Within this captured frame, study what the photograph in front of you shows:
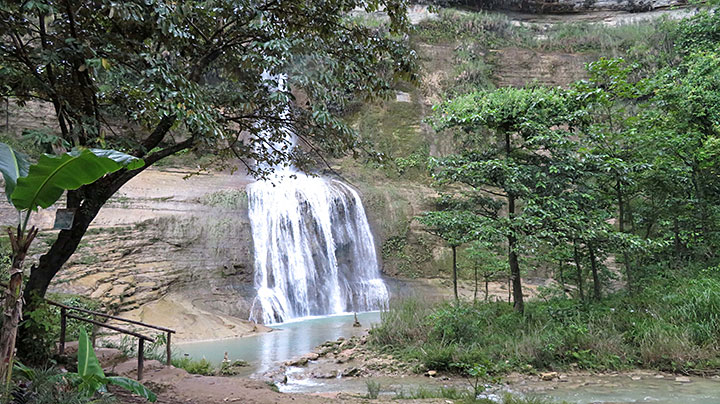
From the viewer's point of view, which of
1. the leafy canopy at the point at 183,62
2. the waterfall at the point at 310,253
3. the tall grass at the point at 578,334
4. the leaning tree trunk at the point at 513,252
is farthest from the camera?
the waterfall at the point at 310,253

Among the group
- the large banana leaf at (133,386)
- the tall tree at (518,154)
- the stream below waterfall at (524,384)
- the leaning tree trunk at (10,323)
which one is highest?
the tall tree at (518,154)

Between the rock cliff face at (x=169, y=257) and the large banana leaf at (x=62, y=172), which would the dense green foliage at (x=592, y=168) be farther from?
the rock cliff face at (x=169, y=257)

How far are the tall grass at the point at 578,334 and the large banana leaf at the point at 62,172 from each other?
22.7 feet

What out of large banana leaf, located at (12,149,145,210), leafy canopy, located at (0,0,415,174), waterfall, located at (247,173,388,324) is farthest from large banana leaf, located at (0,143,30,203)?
waterfall, located at (247,173,388,324)

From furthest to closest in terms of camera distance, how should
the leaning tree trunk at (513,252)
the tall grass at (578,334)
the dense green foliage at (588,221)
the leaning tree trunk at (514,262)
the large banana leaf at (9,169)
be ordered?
the leaning tree trunk at (514,262), the leaning tree trunk at (513,252), the dense green foliage at (588,221), the tall grass at (578,334), the large banana leaf at (9,169)

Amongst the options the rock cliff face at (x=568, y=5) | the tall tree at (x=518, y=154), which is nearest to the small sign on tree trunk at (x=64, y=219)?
the tall tree at (x=518, y=154)

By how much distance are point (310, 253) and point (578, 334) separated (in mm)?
12245

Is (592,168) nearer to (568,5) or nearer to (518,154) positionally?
(518,154)

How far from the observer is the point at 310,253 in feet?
63.2

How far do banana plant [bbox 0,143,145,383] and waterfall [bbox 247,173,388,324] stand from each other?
1289 cm

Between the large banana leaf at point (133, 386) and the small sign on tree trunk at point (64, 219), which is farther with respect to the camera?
the small sign on tree trunk at point (64, 219)

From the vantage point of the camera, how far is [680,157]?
11.2 metres

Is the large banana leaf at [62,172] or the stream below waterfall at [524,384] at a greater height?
the large banana leaf at [62,172]

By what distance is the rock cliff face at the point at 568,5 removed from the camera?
34.3 meters
